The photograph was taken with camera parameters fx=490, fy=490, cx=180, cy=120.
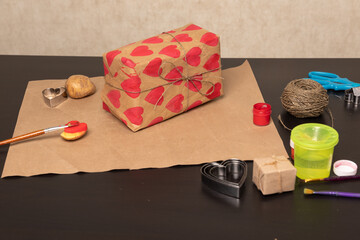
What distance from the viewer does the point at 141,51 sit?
134 cm

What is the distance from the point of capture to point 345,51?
283 cm

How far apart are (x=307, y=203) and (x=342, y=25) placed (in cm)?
199

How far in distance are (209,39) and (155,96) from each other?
0.77 feet

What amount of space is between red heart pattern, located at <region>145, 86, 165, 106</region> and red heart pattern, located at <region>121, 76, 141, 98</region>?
38 mm

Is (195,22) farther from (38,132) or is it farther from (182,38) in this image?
(38,132)

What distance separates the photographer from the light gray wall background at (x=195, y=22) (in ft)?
8.96

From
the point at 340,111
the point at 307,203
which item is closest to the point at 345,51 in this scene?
the point at 340,111

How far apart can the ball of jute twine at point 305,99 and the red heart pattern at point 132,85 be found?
1.33ft

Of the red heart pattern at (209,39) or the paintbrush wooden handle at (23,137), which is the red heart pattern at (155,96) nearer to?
the red heart pattern at (209,39)

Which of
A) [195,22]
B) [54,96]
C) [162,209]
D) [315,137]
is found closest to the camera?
[162,209]

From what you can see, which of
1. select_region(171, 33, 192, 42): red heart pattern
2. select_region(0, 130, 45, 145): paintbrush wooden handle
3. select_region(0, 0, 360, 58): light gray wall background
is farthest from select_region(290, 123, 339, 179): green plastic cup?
select_region(0, 0, 360, 58): light gray wall background

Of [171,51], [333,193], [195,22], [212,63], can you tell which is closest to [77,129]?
[171,51]

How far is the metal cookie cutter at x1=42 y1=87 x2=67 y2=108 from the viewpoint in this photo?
149cm

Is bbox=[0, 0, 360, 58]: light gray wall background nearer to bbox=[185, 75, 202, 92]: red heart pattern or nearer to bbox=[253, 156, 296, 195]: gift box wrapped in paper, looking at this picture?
bbox=[185, 75, 202, 92]: red heart pattern
